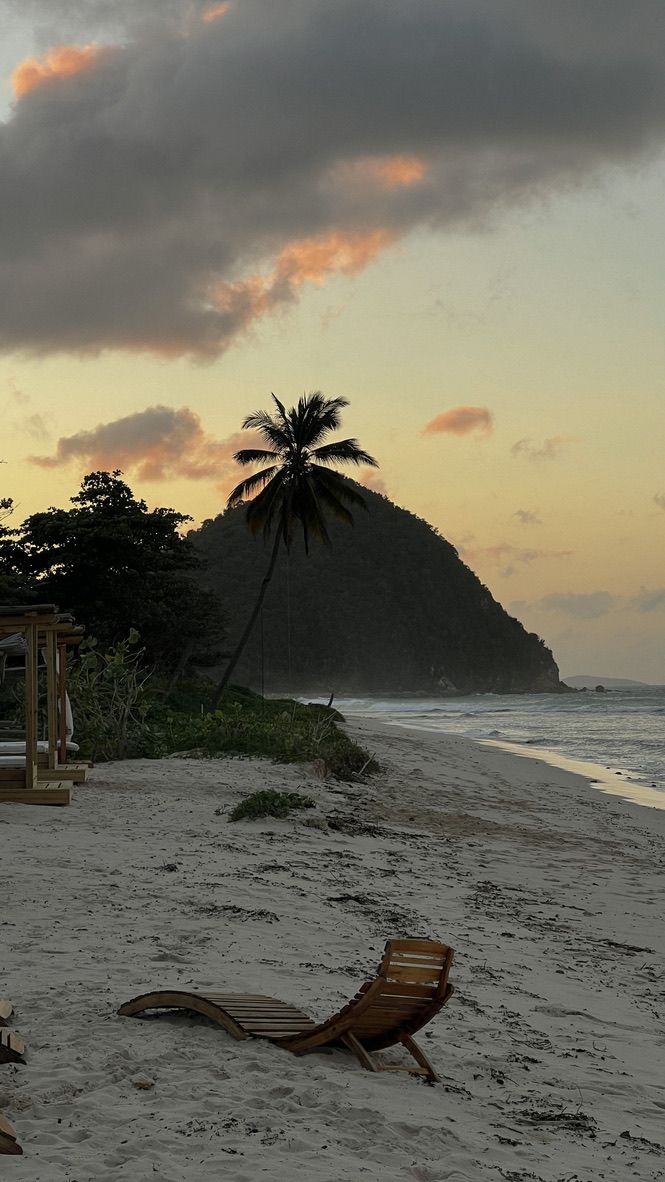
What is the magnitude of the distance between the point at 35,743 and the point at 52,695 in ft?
4.19

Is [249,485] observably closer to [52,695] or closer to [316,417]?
[316,417]

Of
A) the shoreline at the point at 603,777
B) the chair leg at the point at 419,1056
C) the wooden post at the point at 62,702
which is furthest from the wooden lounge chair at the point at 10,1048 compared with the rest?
the shoreline at the point at 603,777

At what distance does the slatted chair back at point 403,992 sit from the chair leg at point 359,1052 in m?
0.04

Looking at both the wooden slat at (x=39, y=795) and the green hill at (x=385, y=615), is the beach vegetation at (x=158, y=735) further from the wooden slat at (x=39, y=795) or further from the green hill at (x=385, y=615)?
the green hill at (x=385, y=615)

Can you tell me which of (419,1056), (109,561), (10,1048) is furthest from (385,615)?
(10,1048)

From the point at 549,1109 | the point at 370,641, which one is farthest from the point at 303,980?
the point at 370,641

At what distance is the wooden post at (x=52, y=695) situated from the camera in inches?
494

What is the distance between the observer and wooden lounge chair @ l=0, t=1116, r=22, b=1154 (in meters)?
3.27

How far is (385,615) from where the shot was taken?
126688 millimetres

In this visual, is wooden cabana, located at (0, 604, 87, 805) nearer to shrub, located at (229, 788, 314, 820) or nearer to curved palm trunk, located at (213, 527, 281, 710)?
shrub, located at (229, 788, 314, 820)

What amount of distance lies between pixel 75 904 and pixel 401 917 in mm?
2070

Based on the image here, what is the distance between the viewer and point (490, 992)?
5.59 meters

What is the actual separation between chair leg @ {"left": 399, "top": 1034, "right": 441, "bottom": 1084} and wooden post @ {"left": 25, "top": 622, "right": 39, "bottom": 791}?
7476 millimetres

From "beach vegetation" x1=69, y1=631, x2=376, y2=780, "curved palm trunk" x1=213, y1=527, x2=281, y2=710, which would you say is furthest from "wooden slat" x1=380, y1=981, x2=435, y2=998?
"curved palm trunk" x1=213, y1=527, x2=281, y2=710
